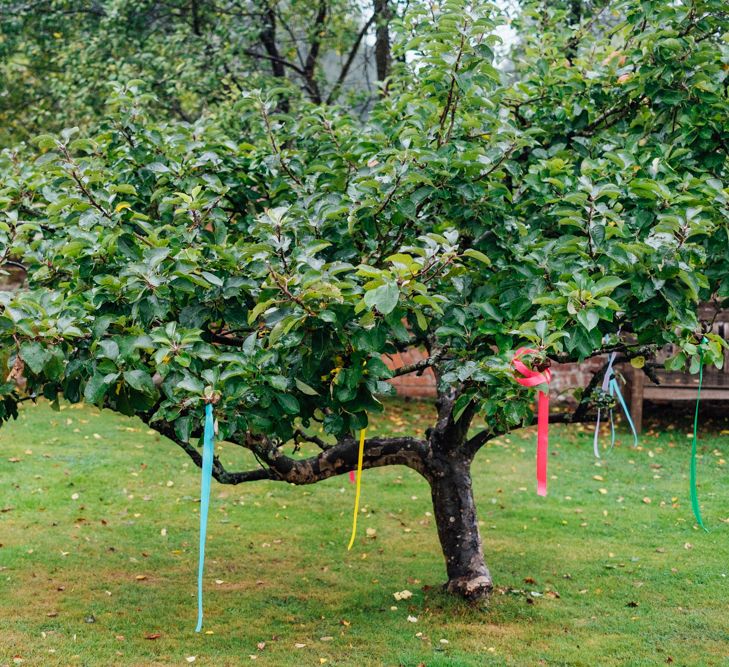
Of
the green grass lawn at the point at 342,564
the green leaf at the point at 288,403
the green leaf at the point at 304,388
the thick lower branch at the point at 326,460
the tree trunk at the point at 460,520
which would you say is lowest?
the green grass lawn at the point at 342,564

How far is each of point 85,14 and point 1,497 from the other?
730 cm

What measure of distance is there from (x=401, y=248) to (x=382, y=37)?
858cm

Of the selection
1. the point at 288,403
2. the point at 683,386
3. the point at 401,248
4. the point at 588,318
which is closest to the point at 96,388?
the point at 288,403

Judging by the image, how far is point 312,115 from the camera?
4984 millimetres

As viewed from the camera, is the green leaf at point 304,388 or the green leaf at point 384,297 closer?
the green leaf at point 384,297

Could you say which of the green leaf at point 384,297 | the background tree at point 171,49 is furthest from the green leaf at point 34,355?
the background tree at point 171,49

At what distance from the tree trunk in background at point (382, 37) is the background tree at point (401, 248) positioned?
240 inches

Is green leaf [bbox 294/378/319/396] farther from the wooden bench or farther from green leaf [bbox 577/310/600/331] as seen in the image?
the wooden bench

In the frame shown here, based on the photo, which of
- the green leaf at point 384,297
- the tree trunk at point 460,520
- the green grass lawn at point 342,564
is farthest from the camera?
the tree trunk at point 460,520

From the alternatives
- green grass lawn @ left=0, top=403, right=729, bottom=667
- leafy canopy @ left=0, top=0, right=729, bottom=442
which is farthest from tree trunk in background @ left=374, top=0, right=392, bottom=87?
leafy canopy @ left=0, top=0, right=729, bottom=442

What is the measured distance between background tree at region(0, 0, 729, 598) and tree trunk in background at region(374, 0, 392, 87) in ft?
20.0

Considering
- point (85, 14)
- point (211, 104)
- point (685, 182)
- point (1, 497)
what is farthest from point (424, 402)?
point (685, 182)

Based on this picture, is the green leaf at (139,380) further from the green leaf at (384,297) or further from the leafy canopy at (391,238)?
the green leaf at (384,297)

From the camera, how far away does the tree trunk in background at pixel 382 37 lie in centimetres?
1109
